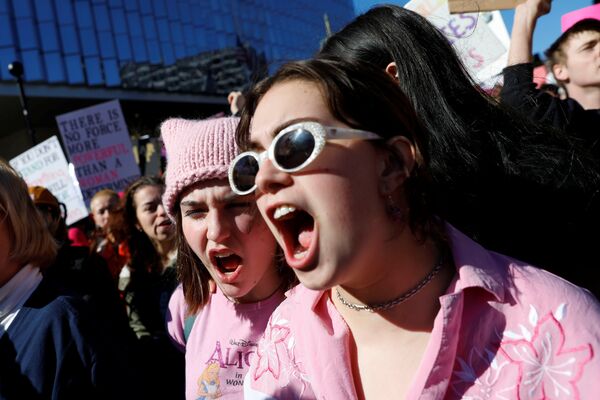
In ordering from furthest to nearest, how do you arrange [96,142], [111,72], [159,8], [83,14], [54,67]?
[159,8], [111,72], [83,14], [54,67], [96,142]

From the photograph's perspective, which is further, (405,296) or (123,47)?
(123,47)

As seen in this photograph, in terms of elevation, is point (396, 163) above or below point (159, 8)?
below

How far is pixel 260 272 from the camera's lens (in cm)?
186

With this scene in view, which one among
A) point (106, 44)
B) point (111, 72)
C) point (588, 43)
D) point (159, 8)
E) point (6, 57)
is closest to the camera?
point (588, 43)

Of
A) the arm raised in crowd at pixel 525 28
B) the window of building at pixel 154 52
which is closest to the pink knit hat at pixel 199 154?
the arm raised in crowd at pixel 525 28

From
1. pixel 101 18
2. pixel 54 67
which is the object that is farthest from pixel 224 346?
pixel 101 18

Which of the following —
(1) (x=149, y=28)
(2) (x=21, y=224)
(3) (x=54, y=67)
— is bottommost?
(2) (x=21, y=224)

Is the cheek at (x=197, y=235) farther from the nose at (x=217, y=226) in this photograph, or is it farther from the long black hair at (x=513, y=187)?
the long black hair at (x=513, y=187)

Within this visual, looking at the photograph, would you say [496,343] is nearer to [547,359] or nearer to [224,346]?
[547,359]

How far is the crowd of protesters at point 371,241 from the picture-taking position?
3.58 feet

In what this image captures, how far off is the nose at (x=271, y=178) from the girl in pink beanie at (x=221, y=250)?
64 centimetres

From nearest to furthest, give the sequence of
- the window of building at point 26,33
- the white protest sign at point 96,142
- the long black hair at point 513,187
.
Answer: the long black hair at point 513,187, the white protest sign at point 96,142, the window of building at point 26,33

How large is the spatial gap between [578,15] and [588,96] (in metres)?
0.35

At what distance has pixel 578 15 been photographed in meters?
2.48
